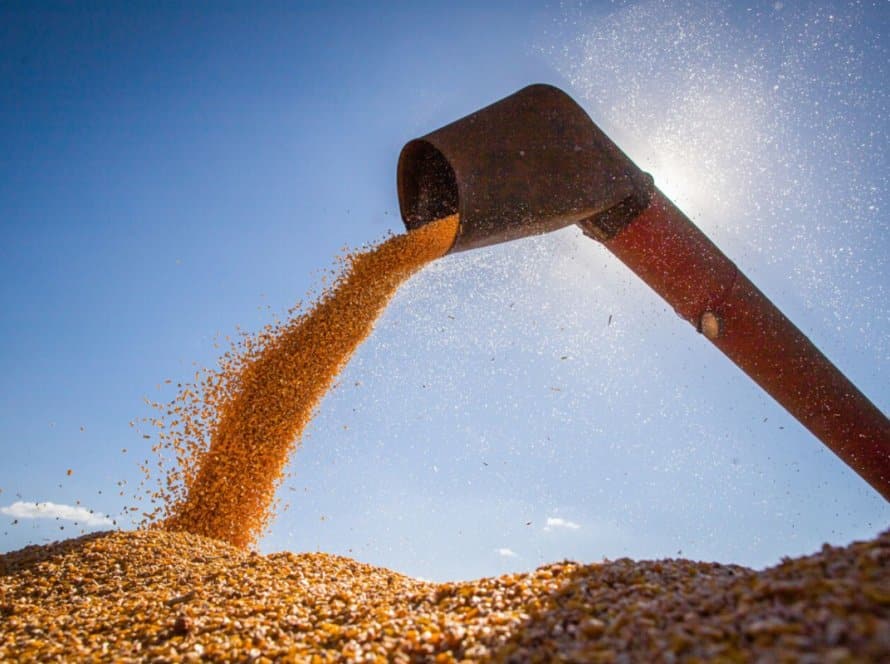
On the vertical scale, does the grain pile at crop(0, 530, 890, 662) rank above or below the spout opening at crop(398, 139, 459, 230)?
below

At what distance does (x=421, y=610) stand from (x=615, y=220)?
9.41ft

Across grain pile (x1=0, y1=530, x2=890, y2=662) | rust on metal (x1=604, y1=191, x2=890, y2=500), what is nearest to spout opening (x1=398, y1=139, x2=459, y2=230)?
rust on metal (x1=604, y1=191, x2=890, y2=500)

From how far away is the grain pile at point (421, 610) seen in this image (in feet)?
5.09

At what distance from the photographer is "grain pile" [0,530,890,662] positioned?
1552 mm

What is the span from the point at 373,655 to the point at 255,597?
1.11 meters

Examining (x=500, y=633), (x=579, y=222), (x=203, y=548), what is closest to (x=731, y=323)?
(x=579, y=222)

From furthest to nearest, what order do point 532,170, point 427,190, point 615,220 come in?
point 427,190, point 615,220, point 532,170

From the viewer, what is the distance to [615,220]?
429cm

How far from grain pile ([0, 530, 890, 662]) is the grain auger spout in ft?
6.93

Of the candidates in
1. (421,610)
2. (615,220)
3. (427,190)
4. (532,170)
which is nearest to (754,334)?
(615,220)

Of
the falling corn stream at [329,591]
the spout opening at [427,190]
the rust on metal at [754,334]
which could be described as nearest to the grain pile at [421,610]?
the falling corn stream at [329,591]

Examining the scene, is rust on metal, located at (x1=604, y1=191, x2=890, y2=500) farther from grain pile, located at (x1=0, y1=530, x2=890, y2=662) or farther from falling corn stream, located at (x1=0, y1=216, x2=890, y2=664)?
grain pile, located at (x1=0, y1=530, x2=890, y2=662)

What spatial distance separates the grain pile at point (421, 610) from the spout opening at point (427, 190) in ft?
7.90

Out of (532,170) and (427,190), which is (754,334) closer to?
(532,170)
